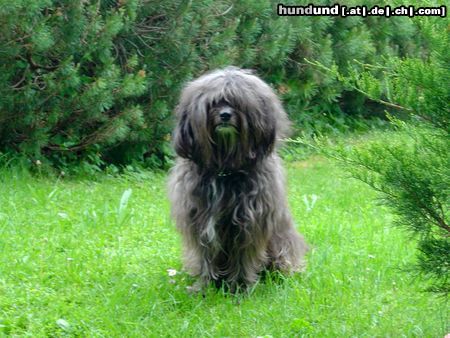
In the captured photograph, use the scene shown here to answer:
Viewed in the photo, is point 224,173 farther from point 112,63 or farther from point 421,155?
point 112,63

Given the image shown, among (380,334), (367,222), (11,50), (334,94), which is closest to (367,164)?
(380,334)

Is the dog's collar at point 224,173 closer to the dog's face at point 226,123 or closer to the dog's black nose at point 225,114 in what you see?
the dog's face at point 226,123

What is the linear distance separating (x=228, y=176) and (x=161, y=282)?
2.75 ft

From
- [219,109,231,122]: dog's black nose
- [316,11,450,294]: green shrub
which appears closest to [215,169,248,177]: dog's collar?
[219,109,231,122]: dog's black nose

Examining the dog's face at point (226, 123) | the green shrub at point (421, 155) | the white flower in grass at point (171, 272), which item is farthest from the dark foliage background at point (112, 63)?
the green shrub at point (421, 155)

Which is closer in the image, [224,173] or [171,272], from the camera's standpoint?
[224,173]

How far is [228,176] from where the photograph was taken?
507cm

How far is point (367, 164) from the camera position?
369cm

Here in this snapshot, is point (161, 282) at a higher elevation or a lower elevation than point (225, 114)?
lower

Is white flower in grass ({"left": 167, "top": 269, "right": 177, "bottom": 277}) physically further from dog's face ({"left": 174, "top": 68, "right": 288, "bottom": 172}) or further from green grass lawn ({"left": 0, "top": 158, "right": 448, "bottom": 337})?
dog's face ({"left": 174, "top": 68, "right": 288, "bottom": 172})

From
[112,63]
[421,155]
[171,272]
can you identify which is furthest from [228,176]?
[112,63]

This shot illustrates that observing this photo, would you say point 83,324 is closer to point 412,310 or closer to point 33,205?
point 412,310

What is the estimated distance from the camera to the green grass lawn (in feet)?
14.6

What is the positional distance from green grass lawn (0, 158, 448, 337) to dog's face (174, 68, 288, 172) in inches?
33.5
